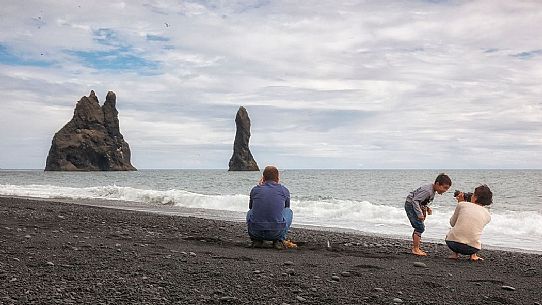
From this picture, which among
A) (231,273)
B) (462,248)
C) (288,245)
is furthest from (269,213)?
(462,248)

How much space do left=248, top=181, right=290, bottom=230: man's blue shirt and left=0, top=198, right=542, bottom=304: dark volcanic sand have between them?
44 cm

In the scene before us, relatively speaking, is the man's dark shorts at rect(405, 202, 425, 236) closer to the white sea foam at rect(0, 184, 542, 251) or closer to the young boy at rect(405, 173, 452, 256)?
the young boy at rect(405, 173, 452, 256)

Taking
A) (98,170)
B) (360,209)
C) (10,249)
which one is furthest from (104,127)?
(10,249)

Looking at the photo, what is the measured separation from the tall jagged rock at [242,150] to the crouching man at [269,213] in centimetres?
11731

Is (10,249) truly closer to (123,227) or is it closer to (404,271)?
(123,227)

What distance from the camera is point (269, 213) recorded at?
30.0 ft

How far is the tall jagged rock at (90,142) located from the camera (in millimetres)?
118750

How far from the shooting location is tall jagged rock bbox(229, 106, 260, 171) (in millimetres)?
126625

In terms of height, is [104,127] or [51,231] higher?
[104,127]

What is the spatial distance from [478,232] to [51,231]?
7637 mm

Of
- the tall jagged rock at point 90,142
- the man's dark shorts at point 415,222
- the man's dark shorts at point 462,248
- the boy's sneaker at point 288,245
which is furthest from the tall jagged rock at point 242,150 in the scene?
the man's dark shorts at point 462,248

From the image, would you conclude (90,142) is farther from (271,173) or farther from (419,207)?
(419,207)

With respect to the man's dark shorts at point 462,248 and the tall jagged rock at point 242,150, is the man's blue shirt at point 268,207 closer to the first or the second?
the man's dark shorts at point 462,248

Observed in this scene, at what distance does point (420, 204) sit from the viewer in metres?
9.38
